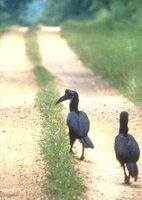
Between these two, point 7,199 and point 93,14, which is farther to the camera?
point 93,14

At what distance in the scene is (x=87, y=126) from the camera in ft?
32.7

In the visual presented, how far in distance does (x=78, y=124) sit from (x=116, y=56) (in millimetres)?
11291

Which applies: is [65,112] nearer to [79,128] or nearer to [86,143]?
[79,128]

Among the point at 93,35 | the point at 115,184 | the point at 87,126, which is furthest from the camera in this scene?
the point at 93,35

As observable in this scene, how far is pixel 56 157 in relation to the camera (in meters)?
9.23

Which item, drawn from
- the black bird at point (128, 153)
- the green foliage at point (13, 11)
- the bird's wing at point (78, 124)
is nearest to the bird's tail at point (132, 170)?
the black bird at point (128, 153)

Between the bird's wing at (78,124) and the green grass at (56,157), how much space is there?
21 cm

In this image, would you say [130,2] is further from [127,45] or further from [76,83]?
[76,83]

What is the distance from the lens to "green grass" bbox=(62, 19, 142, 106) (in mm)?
16562

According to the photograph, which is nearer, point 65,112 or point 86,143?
point 86,143

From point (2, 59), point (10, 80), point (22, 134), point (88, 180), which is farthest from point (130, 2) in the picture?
point (88, 180)

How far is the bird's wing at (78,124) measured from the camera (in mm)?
9891

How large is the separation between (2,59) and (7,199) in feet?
58.0

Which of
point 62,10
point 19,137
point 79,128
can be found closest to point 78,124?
point 79,128
